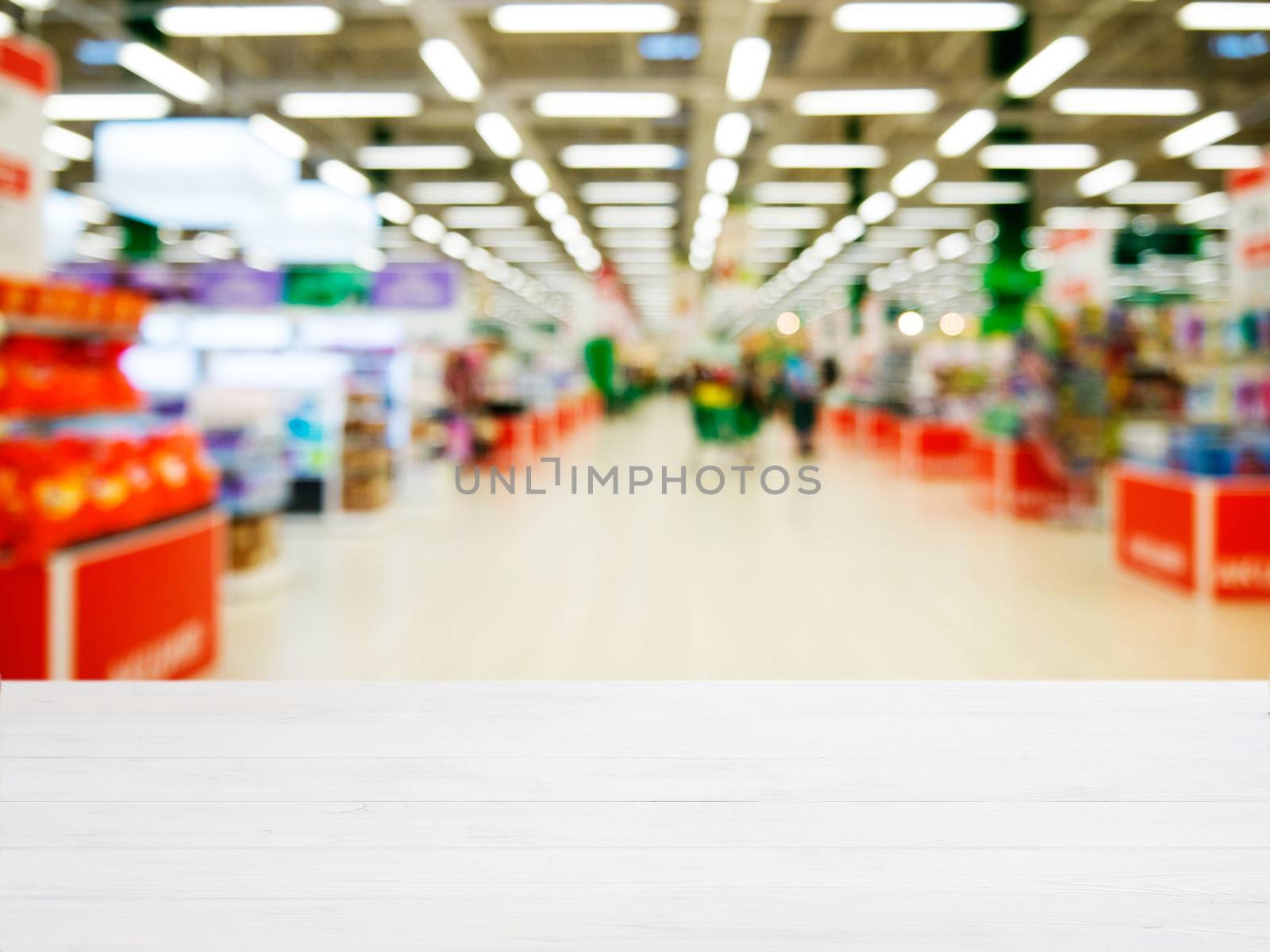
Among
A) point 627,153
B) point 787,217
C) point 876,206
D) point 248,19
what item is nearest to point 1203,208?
point 876,206

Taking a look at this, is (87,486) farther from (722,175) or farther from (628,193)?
(628,193)

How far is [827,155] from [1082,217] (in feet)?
30.4

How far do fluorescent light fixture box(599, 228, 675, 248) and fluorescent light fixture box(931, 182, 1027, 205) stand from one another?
660 centimetres

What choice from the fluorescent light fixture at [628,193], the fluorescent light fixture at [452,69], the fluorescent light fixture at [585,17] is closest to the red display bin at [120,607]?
the fluorescent light fixture at [585,17]

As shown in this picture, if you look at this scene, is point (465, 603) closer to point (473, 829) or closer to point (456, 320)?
point (473, 829)

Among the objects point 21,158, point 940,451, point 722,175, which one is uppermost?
point 722,175

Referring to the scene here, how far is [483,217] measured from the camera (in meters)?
19.9

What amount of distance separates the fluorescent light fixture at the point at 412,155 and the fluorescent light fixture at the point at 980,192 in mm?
7095

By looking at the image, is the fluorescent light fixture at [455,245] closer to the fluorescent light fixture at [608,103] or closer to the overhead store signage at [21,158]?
the fluorescent light fixture at [608,103]

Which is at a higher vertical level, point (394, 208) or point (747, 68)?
point (394, 208)

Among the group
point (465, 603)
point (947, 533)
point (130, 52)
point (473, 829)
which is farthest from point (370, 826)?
point (130, 52)

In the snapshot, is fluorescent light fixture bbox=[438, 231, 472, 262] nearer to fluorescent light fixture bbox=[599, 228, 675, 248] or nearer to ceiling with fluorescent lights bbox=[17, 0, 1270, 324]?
ceiling with fluorescent lights bbox=[17, 0, 1270, 324]

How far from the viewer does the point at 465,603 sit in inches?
217

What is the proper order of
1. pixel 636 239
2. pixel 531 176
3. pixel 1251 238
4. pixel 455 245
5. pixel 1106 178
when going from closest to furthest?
pixel 1251 238, pixel 531 176, pixel 1106 178, pixel 636 239, pixel 455 245
